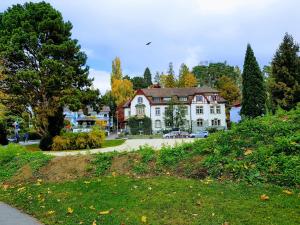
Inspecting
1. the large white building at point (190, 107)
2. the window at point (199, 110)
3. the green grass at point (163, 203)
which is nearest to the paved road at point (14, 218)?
the green grass at point (163, 203)

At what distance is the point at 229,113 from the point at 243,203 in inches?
3270

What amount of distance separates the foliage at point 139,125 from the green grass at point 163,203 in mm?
67132

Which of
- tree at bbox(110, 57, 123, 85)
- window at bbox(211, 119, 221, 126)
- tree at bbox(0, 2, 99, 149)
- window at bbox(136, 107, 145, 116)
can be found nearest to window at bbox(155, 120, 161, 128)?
window at bbox(136, 107, 145, 116)

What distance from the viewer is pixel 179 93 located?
81688 millimetres

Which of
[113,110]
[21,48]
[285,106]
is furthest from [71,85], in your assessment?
[113,110]

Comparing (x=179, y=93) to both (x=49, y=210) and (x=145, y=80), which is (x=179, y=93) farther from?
(x=49, y=210)

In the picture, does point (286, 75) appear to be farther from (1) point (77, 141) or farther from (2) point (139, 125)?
(2) point (139, 125)

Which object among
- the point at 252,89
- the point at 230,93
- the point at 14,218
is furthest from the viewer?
the point at 230,93

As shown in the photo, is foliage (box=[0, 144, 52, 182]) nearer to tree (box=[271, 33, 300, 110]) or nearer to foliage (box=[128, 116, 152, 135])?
tree (box=[271, 33, 300, 110])

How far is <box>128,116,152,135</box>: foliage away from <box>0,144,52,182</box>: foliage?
61.0 meters

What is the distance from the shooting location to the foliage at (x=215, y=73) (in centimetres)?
11188

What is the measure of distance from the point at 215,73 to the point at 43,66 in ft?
263

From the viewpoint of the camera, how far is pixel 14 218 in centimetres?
804

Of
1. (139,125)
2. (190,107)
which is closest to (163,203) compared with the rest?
(139,125)
